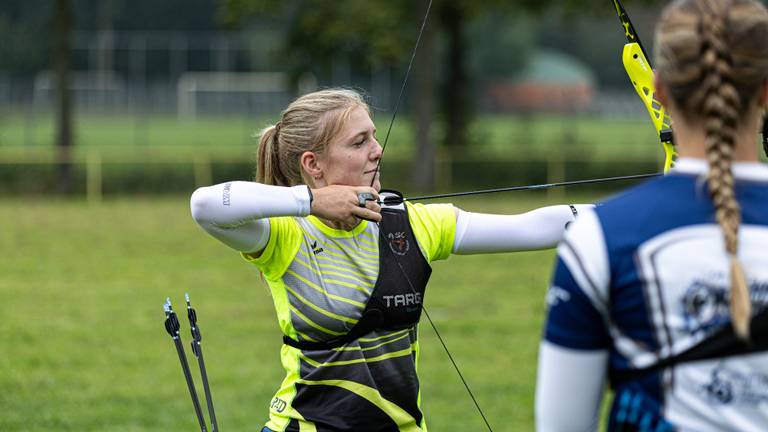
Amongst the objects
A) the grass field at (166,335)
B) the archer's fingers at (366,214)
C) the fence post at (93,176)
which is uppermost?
the archer's fingers at (366,214)

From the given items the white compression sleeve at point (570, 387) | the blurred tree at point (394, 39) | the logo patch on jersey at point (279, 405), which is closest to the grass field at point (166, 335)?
the logo patch on jersey at point (279, 405)

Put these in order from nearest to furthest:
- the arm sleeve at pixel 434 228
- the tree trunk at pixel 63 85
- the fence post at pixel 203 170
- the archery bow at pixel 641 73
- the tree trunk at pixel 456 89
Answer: the arm sleeve at pixel 434 228 → the archery bow at pixel 641 73 → the tree trunk at pixel 63 85 → the fence post at pixel 203 170 → the tree trunk at pixel 456 89

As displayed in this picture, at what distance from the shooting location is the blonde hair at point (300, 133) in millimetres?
3193

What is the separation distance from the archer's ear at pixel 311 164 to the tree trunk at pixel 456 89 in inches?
899

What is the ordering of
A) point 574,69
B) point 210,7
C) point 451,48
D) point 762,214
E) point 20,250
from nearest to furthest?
point 762,214, point 20,250, point 451,48, point 210,7, point 574,69

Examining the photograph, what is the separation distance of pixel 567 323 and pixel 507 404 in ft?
17.3

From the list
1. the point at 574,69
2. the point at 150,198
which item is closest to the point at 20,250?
the point at 150,198

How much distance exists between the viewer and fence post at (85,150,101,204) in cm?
2306

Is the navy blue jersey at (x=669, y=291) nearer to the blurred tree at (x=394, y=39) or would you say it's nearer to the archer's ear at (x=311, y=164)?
the archer's ear at (x=311, y=164)

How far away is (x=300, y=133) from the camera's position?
3.23 metres

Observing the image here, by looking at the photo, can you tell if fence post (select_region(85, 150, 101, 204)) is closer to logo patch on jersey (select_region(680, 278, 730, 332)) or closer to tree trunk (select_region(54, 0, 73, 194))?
tree trunk (select_region(54, 0, 73, 194))

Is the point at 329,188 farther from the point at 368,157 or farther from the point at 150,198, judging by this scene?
the point at 150,198

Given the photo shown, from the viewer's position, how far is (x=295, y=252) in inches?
120

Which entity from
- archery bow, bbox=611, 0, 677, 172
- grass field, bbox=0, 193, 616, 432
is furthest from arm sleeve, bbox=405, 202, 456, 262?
grass field, bbox=0, 193, 616, 432
